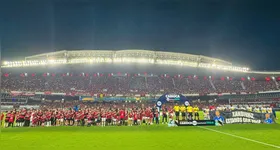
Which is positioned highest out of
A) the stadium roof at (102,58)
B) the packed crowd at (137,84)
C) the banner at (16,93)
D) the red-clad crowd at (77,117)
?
the stadium roof at (102,58)

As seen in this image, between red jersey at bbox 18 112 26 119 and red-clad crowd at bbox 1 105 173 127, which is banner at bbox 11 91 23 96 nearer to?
red-clad crowd at bbox 1 105 173 127

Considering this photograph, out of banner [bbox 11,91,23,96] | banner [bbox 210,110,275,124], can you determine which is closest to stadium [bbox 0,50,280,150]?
banner [bbox 210,110,275,124]

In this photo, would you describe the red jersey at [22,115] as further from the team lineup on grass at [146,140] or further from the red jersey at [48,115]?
the team lineup on grass at [146,140]

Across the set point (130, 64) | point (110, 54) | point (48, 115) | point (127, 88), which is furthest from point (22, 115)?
point (127, 88)

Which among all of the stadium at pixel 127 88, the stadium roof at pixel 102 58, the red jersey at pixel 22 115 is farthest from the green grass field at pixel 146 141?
the stadium roof at pixel 102 58

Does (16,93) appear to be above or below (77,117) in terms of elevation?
above

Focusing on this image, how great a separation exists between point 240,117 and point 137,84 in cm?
5890

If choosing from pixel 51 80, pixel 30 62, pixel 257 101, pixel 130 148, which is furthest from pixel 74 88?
pixel 130 148

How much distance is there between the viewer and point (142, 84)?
83625mm

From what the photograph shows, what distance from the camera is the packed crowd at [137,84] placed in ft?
243

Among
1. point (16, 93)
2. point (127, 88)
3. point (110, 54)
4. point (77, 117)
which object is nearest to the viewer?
point (77, 117)

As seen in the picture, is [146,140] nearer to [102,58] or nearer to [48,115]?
[48,115]

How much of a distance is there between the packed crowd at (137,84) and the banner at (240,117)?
1986 inches

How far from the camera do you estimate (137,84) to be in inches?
3273
